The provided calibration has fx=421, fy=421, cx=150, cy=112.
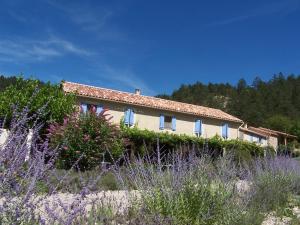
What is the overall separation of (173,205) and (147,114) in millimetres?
24534

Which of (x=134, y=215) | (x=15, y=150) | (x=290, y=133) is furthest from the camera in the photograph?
(x=290, y=133)

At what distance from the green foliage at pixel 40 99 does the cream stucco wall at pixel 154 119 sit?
5.68 metres

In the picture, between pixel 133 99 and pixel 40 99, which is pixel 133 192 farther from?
pixel 133 99

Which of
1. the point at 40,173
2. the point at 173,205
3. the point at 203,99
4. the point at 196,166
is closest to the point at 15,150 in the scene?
the point at 40,173

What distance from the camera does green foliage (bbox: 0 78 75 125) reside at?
18.5 m

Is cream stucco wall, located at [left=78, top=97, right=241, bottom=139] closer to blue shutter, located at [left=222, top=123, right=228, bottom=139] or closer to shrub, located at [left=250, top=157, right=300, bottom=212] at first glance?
blue shutter, located at [left=222, top=123, right=228, bottom=139]

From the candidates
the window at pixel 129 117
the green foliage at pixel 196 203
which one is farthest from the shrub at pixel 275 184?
the window at pixel 129 117

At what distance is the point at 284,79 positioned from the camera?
8038 cm

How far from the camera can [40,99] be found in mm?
18688

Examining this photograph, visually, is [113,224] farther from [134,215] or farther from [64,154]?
[64,154]

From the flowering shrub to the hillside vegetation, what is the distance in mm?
40818

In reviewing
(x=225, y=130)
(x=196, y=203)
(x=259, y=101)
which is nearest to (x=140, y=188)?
(x=196, y=203)

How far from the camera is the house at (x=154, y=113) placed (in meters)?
27.1

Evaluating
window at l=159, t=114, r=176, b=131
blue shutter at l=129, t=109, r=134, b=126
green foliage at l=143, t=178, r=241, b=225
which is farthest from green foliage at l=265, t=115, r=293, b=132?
green foliage at l=143, t=178, r=241, b=225
